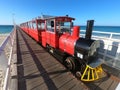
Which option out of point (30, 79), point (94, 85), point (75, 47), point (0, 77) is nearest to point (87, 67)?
point (94, 85)

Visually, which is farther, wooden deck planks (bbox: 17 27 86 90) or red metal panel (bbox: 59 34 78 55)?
red metal panel (bbox: 59 34 78 55)

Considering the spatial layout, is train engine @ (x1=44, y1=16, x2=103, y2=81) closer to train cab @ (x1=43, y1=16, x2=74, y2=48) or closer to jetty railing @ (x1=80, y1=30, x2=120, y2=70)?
train cab @ (x1=43, y1=16, x2=74, y2=48)

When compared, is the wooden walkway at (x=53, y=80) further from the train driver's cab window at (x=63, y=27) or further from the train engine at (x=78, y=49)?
the train driver's cab window at (x=63, y=27)

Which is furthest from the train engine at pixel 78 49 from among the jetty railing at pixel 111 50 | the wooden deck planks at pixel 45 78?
the jetty railing at pixel 111 50

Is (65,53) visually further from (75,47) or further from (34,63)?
(34,63)

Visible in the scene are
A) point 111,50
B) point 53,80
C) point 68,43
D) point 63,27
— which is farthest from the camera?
point 63,27

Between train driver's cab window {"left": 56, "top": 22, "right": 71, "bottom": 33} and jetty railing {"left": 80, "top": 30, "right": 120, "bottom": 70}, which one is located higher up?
train driver's cab window {"left": 56, "top": 22, "right": 71, "bottom": 33}

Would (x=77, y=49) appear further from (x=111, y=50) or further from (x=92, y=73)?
(x=111, y=50)

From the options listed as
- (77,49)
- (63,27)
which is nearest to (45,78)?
(77,49)

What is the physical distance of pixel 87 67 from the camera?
3.02 metres

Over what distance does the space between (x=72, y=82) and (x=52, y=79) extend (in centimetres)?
67

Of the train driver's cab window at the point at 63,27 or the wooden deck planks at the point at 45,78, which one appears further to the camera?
the train driver's cab window at the point at 63,27

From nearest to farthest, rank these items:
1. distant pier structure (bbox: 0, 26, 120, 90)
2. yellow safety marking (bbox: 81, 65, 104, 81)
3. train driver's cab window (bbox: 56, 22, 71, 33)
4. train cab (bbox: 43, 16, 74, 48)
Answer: distant pier structure (bbox: 0, 26, 120, 90) → yellow safety marking (bbox: 81, 65, 104, 81) → train cab (bbox: 43, 16, 74, 48) → train driver's cab window (bbox: 56, 22, 71, 33)

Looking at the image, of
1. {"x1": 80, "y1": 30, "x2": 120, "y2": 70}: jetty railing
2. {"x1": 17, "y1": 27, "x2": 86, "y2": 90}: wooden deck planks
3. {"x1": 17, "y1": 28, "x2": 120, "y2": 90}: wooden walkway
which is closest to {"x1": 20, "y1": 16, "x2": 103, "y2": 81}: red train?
{"x1": 17, "y1": 28, "x2": 120, "y2": 90}: wooden walkway
